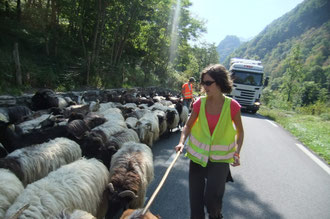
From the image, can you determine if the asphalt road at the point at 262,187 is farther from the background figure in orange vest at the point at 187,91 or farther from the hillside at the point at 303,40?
the hillside at the point at 303,40

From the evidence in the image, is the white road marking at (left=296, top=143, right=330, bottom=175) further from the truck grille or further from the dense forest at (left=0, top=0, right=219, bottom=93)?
the dense forest at (left=0, top=0, right=219, bottom=93)

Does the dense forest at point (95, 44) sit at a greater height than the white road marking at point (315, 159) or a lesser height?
greater

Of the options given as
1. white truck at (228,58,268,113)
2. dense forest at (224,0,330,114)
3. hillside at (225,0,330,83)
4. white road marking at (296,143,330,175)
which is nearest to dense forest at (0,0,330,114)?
white truck at (228,58,268,113)

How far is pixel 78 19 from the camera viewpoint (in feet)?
39.6

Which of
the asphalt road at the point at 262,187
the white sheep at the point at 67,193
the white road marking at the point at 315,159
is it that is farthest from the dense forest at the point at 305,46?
the white sheep at the point at 67,193

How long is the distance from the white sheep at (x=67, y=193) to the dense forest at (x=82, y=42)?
6184 millimetres

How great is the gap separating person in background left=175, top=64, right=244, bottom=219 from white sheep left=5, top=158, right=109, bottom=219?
128 cm

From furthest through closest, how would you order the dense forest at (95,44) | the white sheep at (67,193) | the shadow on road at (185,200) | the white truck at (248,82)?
1. the white truck at (248,82)
2. the dense forest at (95,44)
3. the shadow on road at (185,200)
4. the white sheep at (67,193)

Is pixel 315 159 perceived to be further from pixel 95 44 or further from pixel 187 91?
pixel 95 44

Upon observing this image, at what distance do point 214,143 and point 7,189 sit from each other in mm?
2305

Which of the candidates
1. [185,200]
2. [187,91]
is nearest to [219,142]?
[185,200]

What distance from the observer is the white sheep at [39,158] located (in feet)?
10.00

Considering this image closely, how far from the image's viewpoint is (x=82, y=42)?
13.0 metres

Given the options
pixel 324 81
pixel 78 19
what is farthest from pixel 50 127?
pixel 324 81
